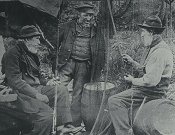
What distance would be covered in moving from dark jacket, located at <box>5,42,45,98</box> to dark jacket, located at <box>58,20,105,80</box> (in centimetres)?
42

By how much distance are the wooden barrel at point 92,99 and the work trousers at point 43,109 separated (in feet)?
0.77

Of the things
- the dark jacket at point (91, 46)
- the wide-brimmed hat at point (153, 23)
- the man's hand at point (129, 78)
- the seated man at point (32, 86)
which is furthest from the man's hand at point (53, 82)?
the wide-brimmed hat at point (153, 23)

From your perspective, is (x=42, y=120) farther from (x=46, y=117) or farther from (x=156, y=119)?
(x=156, y=119)

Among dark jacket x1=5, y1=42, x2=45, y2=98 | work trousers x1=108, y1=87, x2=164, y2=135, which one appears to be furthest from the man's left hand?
work trousers x1=108, y1=87, x2=164, y2=135

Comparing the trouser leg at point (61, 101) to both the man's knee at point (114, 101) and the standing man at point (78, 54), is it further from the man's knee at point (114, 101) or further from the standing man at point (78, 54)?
the man's knee at point (114, 101)

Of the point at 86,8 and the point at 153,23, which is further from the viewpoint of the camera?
the point at 86,8

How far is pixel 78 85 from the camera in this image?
174 inches

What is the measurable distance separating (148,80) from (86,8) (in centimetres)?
122

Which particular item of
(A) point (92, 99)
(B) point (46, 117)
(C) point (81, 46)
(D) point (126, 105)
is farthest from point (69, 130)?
(C) point (81, 46)

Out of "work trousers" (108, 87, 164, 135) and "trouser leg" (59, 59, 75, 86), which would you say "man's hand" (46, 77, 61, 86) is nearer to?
"trouser leg" (59, 59, 75, 86)

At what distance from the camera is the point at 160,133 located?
3773 millimetres

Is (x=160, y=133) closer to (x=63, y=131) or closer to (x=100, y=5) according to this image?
(x=63, y=131)

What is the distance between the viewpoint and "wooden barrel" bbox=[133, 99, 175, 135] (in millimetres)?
3781

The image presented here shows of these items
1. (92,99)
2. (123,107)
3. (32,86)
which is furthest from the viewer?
(92,99)
